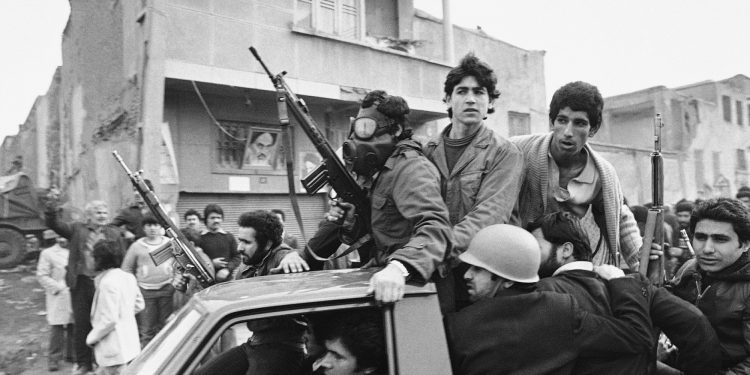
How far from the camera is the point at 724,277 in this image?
2.42 m

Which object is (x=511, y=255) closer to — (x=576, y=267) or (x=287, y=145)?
(x=576, y=267)

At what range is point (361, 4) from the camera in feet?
38.4

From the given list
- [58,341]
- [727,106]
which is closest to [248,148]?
[58,341]

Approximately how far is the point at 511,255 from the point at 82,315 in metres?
5.19

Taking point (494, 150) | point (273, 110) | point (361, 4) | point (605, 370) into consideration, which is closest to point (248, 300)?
point (605, 370)

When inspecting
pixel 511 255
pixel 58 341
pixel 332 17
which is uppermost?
pixel 332 17

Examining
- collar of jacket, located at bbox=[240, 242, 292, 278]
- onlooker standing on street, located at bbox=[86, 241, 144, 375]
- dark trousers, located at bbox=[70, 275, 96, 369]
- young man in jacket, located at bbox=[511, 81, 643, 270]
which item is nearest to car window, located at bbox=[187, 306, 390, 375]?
collar of jacket, located at bbox=[240, 242, 292, 278]

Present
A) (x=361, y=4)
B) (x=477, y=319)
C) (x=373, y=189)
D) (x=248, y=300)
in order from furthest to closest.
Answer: (x=361, y=4)
(x=373, y=189)
(x=477, y=319)
(x=248, y=300)

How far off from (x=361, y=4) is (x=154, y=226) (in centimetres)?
736

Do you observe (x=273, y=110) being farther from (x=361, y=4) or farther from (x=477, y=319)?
(x=477, y=319)

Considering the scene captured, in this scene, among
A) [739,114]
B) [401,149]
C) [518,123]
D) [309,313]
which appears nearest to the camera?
[309,313]

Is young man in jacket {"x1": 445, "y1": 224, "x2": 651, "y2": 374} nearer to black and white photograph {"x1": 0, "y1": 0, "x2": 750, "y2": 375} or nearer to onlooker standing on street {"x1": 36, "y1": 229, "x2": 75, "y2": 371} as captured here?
black and white photograph {"x1": 0, "y1": 0, "x2": 750, "y2": 375}

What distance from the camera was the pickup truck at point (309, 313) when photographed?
5.71ft

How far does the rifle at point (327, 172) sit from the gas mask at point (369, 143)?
0.14 metres
